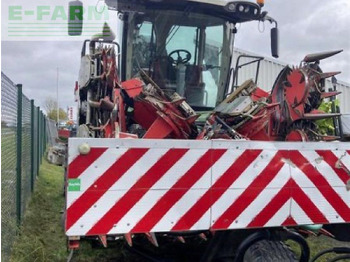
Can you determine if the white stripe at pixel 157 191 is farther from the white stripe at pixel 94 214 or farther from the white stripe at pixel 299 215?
the white stripe at pixel 299 215

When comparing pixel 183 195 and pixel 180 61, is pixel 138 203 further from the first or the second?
pixel 180 61

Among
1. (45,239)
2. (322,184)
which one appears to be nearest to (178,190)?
(322,184)

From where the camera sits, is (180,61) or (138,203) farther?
(180,61)

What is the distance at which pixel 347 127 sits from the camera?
7.67m

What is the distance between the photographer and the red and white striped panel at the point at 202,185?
2.45 meters

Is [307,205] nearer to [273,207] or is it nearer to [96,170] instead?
[273,207]

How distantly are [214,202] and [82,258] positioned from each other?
98.9 inches

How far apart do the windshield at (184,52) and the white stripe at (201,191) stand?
2445mm

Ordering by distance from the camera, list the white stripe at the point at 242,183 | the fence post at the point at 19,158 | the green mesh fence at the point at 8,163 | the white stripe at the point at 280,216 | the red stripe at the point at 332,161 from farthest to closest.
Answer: the fence post at the point at 19,158 < the green mesh fence at the point at 8,163 < the red stripe at the point at 332,161 < the white stripe at the point at 280,216 < the white stripe at the point at 242,183

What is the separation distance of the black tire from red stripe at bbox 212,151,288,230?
1.18 ft

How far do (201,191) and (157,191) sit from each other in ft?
0.96

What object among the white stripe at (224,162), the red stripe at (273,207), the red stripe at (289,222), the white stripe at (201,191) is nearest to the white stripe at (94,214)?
the white stripe at (201,191)

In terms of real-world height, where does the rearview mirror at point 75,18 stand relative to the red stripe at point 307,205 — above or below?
above

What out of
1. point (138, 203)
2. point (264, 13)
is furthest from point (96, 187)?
point (264, 13)
